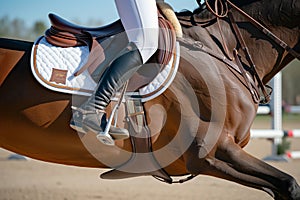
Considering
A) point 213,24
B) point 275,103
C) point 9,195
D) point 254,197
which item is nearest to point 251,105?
point 213,24

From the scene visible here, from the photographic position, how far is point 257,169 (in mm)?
3674

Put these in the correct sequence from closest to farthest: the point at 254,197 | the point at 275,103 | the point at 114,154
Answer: the point at 114,154
the point at 254,197
the point at 275,103

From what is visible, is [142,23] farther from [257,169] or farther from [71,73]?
[257,169]

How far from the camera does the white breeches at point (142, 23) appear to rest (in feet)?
12.2

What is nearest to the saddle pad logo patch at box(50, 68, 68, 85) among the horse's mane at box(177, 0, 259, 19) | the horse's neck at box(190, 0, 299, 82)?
the horse's mane at box(177, 0, 259, 19)

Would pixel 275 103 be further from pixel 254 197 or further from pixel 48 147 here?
pixel 48 147

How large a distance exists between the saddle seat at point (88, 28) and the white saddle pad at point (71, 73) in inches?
6.2

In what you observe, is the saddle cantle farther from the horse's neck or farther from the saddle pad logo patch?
the horse's neck

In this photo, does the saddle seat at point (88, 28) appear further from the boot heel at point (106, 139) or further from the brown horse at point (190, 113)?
the boot heel at point (106, 139)

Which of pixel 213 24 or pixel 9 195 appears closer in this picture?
pixel 213 24

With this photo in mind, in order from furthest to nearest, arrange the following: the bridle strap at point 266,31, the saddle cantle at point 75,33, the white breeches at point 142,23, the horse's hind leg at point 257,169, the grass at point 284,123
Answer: the grass at point 284,123 → the bridle strap at point 266,31 → the saddle cantle at point 75,33 → the white breeches at point 142,23 → the horse's hind leg at point 257,169

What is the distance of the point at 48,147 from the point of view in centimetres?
398

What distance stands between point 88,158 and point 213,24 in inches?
59.2

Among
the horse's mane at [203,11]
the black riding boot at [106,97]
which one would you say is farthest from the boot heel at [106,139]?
the horse's mane at [203,11]
